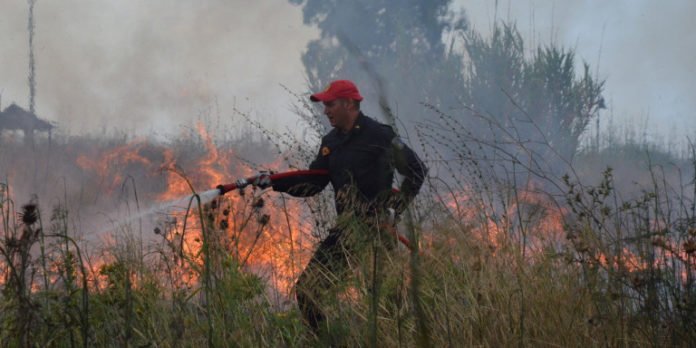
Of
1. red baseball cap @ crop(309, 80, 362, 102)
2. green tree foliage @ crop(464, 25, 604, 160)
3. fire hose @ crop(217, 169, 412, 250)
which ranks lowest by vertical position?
fire hose @ crop(217, 169, 412, 250)

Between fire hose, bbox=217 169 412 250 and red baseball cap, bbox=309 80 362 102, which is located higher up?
red baseball cap, bbox=309 80 362 102

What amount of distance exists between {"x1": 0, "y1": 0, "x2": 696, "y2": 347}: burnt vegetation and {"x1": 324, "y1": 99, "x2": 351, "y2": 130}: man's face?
16.6 inches

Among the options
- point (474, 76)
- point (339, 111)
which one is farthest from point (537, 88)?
point (339, 111)

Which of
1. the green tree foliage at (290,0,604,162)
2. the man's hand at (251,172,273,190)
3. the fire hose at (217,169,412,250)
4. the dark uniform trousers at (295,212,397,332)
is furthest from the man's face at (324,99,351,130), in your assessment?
the green tree foliage at (290,0,604,162)

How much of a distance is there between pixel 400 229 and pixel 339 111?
1.95 metres

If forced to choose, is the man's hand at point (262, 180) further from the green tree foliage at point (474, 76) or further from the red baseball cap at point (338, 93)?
the green tree foliage at point (474, 76)

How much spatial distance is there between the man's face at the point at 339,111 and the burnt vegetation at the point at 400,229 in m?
0.42

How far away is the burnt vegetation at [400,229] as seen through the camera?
92.7 inches

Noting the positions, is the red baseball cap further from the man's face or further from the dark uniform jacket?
the dark uniform jacket

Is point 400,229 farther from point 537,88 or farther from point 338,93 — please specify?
point 537,88

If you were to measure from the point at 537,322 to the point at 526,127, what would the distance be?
1780 cm

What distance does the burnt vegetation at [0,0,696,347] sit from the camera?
2.36 metres

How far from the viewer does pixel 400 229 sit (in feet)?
8.55

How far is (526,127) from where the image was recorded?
786 inches
